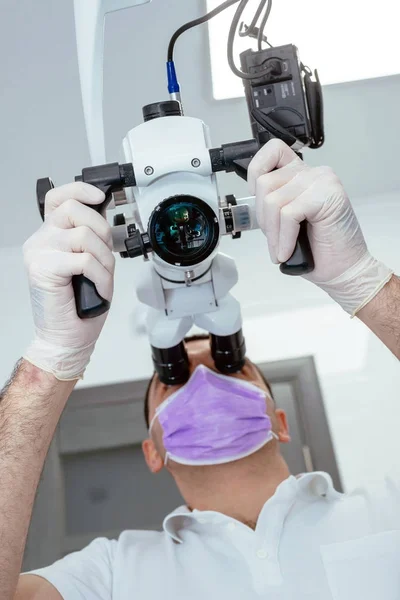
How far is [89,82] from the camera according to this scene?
3.25 feet

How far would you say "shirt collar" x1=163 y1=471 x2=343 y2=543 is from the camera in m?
1.36

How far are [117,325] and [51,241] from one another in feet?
3.81

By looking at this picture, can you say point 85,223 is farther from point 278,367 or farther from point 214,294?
point 278,367

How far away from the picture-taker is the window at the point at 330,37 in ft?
5.11

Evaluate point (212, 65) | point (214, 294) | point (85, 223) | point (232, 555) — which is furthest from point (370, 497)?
point (212, 65)

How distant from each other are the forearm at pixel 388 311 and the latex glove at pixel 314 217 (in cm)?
1

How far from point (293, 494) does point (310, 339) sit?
2.22 ft

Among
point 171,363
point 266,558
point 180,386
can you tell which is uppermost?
point 171,363

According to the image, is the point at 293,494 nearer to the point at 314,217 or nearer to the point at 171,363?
the point at 171,363

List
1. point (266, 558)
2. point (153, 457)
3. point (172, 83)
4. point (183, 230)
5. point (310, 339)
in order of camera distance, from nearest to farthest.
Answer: point (183, 230), point (172, 83), point (266, 558), point (153, 457), point (310, 339)

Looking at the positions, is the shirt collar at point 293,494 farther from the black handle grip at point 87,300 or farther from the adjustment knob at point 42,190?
the adjustment knob at point 42,190

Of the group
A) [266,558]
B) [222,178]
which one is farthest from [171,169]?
[222,178]

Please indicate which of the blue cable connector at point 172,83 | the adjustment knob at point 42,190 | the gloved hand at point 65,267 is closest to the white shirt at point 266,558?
the gloved hand at point 65,267

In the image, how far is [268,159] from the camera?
2.87 ft
